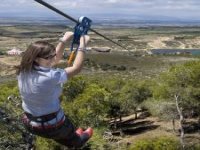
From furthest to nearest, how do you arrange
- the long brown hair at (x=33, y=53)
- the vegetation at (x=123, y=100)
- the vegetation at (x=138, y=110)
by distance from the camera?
1. the vegetation at (x=138, y=110)
2. the vegetation at (x=123, y=100)
3. the long brown hair at (x=33, y=53)

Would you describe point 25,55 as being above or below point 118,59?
above

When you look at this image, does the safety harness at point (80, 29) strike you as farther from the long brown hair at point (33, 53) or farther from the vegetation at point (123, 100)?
the vegetation at point (123, 100)

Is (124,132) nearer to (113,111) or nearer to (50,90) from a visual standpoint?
(113,111)

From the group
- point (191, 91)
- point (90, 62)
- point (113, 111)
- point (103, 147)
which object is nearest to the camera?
→ point (103, 147)

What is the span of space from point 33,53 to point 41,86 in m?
0.40

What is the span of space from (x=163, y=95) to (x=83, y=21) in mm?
35656

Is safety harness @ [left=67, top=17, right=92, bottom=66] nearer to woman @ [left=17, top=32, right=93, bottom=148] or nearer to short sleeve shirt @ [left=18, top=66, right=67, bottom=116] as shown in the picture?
woman @ [left=17, top=32, right=93, bottom=148]

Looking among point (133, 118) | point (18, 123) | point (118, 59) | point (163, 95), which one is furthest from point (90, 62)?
point (18, 123)

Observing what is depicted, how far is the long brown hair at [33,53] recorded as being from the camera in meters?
5.29

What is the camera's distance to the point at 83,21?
5570mm

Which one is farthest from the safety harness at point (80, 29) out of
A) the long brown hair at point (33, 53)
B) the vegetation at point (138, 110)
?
the vegetation at point (138, 110)

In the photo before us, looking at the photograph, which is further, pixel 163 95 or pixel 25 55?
pixel 163 95

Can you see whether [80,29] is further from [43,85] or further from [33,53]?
[43,85]

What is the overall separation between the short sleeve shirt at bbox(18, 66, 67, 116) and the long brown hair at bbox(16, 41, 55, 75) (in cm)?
8
